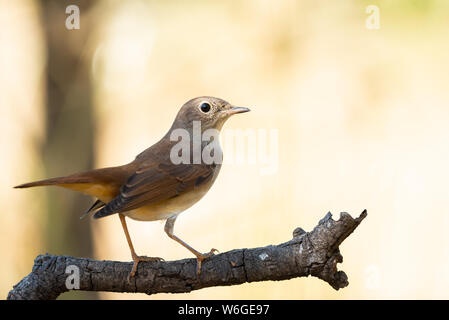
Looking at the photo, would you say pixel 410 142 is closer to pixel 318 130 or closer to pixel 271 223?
pixel 318 130

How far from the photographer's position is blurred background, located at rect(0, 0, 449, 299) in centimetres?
692

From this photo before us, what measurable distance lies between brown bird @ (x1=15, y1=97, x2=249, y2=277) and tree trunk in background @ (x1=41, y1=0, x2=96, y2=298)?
2.37m

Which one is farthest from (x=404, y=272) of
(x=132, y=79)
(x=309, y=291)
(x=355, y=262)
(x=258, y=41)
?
(x=132, y=79)

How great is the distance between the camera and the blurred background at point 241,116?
6.92 metres

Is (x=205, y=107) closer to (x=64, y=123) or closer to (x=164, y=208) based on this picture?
(x=164, y=208)

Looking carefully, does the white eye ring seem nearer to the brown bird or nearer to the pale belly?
the brown bird

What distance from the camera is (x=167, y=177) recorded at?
444 cm

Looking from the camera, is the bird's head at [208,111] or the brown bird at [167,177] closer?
the brown bird at [167,177]

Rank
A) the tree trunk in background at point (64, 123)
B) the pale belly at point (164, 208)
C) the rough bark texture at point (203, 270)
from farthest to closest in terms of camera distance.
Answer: the tree trunk in background at point (64, 123) → the pale belly at point (164, 208) → the rough bark texture at point (203, 270)

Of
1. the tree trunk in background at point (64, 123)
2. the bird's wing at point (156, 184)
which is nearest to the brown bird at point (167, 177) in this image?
the bird's wing at point (156, 184)

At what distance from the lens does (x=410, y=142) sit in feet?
25.4

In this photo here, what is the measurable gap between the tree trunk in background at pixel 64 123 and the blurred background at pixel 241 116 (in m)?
0.02

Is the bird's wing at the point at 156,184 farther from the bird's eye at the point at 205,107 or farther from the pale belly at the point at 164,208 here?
the bird's eye at the point at 205,107


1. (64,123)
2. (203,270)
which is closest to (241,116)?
(64,123)
